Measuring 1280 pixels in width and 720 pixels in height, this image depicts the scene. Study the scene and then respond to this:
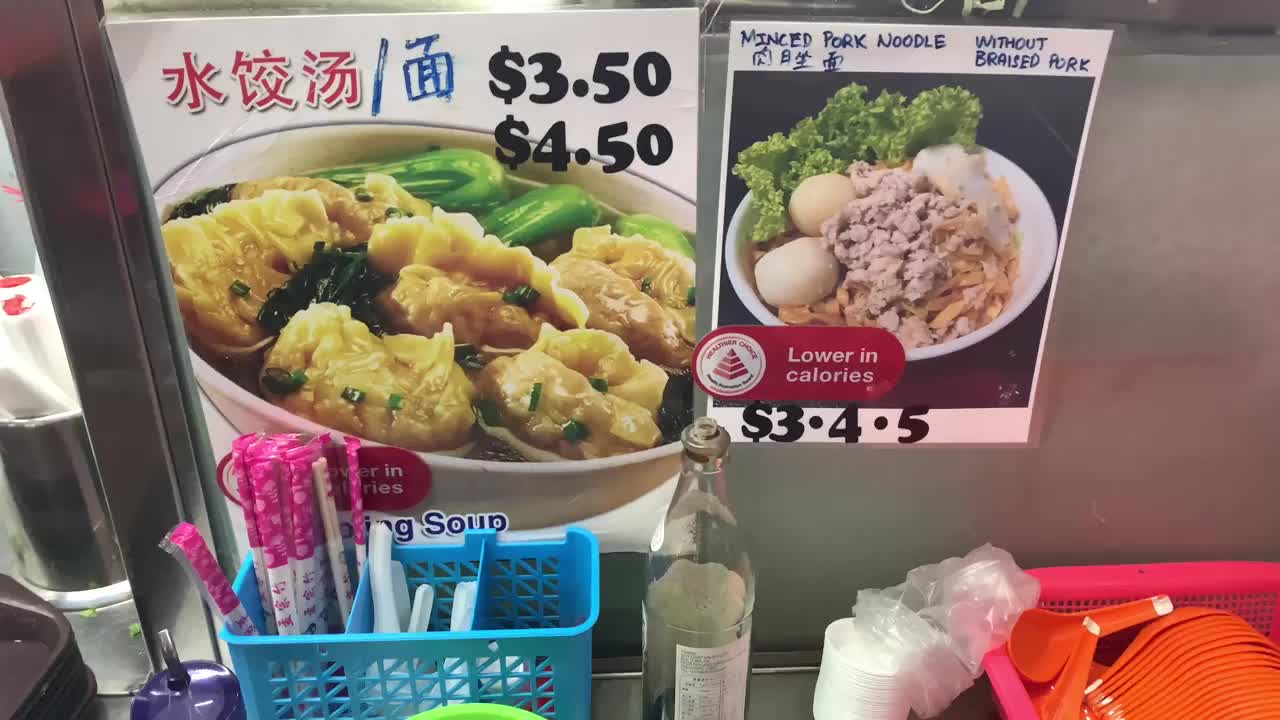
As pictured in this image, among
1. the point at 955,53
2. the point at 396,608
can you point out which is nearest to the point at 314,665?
the point at 396,608

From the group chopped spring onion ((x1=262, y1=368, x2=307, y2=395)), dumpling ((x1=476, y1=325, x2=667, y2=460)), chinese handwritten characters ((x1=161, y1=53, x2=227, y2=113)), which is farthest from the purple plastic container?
chinese handwritten characters ((x1=161, y1=53, x2=227, y2=113))

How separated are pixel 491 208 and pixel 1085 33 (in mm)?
471

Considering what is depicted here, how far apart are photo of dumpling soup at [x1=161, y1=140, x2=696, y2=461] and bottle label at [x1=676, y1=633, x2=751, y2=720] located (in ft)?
0.60

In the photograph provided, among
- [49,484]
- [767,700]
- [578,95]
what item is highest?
[578,95]

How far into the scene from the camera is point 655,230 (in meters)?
0.70

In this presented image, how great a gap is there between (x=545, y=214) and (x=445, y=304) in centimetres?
11

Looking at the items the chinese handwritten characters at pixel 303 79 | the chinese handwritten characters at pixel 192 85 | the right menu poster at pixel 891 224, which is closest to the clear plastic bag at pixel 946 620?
the right menu poster at pixel 891 224

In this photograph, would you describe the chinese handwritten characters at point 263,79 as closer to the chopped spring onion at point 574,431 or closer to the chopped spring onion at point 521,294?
the chopped spring onion at point 521,294

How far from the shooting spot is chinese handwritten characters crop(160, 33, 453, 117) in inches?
25.2

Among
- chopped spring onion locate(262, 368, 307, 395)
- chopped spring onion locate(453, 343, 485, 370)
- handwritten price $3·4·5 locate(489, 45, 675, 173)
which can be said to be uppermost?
handwritten price $3·4·5 locate(489, 45, 675, 173)

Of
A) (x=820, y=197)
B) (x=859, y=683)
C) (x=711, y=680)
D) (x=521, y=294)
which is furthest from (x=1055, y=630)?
(x=521, y=294)

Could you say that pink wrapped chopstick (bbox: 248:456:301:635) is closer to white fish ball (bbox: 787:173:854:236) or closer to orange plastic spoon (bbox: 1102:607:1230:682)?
white fish ball (bbox: 787:173:854:236)

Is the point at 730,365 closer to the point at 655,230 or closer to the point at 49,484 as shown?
the point at 655,230

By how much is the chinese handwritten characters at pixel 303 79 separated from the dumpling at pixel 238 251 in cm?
7
